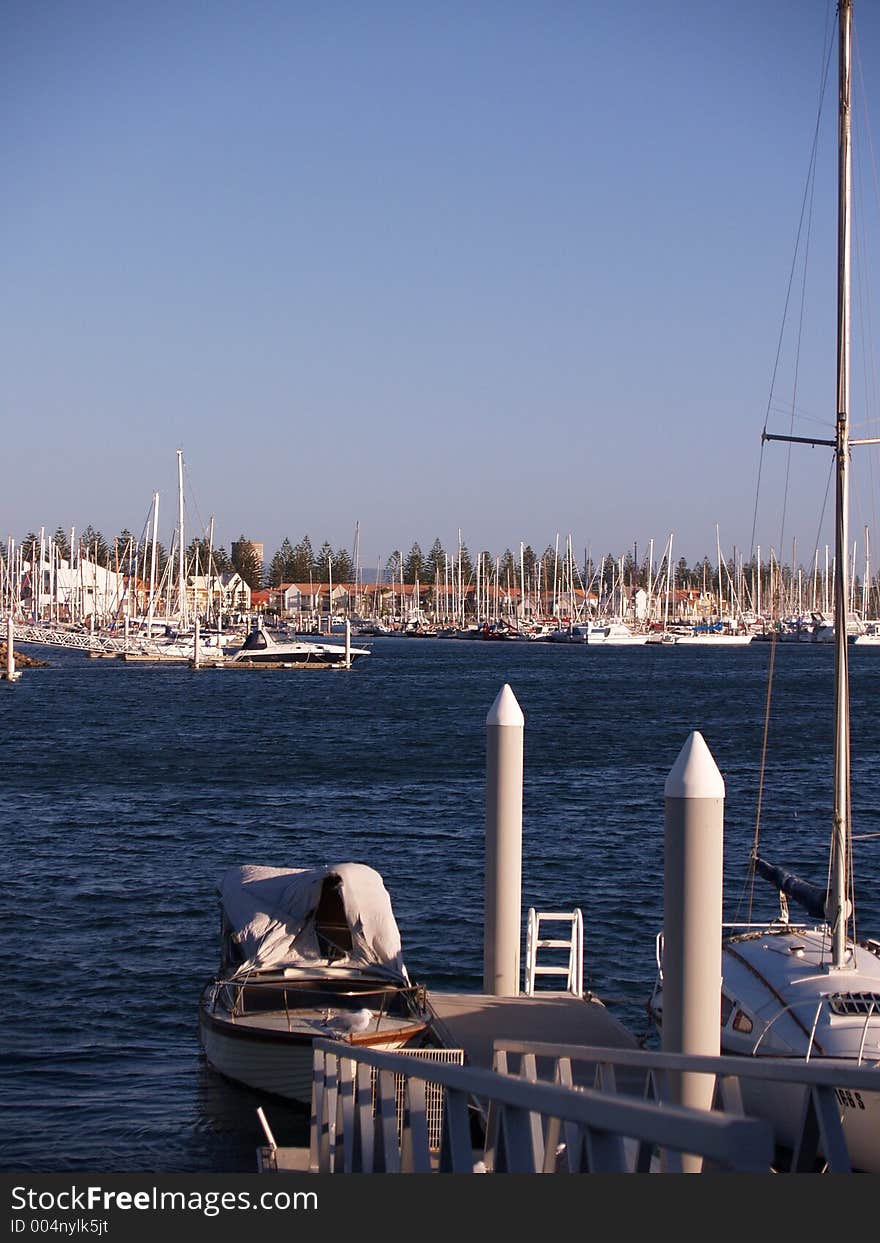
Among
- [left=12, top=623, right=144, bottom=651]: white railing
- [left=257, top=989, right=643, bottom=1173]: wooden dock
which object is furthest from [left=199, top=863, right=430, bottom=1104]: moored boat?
[left=12, top=623, right=144, bottom=651]: white railing

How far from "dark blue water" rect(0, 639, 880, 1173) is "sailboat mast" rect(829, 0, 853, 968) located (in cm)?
504

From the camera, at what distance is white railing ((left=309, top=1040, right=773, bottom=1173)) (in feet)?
13.5

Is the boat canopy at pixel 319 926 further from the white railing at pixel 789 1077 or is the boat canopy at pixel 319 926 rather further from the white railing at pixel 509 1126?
the white railing at pixel 789 1077

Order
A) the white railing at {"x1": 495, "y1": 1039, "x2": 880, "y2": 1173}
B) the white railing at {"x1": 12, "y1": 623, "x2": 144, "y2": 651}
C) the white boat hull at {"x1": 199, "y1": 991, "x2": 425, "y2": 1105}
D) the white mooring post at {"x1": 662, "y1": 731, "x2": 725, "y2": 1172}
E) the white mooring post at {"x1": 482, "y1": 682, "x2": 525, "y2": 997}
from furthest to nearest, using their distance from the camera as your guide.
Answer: the white railing at {"x1": 12, "y1": 623, "x2": 144, "y2": 651} → the white boat hull at {"x1": 199, "y1": 991, "x2": 425, "y2": 1105} → the white mooring post at {"x1": 482, "y1": 682, "x2": 525, "y2": 997} → the white mooring post at {"x1": 662, "y1": 731, "x2": 725, "y2": 1172} → the white railing at {"x1": 495, "y1": 1039, "x2": 880, "y2": 1173}

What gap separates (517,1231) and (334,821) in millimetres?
32554

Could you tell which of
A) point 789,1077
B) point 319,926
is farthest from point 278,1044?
point 789,1077

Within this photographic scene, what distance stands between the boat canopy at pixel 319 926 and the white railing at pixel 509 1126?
523 centimetres

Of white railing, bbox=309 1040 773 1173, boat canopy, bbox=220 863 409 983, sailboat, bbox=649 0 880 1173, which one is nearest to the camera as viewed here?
white railing, bbox=309 1040 773 1173

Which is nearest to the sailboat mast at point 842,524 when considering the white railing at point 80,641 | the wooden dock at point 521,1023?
the wooden dock at point 521,1023

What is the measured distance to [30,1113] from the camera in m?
15.9

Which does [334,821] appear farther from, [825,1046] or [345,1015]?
[825,1046]

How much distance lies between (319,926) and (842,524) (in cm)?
792

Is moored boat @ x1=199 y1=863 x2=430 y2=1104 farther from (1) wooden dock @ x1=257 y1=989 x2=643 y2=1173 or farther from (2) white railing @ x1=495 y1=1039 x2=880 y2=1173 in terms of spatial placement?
(2) white railing @ x1=495 y1=1039 x2=880 y2=1173

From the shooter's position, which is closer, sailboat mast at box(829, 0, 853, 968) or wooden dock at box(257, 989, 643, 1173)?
wooden dock at box(257, 989, 643, 1173)
